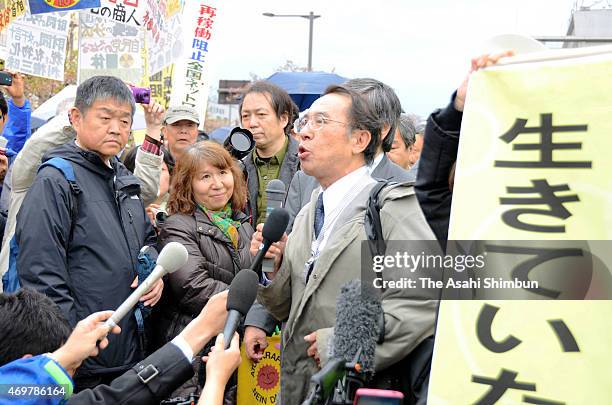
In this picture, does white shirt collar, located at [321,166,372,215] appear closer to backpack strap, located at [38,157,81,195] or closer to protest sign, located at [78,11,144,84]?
backpack strap, located at [38,157,81,195]

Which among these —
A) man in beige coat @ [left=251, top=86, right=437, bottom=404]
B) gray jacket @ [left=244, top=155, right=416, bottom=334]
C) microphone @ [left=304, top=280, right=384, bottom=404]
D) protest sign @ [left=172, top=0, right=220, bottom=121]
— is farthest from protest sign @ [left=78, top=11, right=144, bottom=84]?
microphone @ [left=304, top=280, right=384, bottom=404]

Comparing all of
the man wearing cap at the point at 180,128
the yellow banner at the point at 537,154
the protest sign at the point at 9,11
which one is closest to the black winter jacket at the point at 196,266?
the man wearing cap at the point at 180,128

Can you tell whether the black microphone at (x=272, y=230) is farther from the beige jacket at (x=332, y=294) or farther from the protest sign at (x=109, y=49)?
the protest sign at (x=109, y=49)

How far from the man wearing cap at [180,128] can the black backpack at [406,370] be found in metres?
3.34

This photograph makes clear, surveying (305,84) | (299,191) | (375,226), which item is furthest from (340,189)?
(305,84)

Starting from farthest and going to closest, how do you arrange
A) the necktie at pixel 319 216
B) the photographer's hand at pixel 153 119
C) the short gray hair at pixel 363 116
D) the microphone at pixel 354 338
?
the photographer's hand at pixel 153 119, the short gray hair at pixel 363 116, the necktie at pixel 319 216, the microphone at pixel 354 338

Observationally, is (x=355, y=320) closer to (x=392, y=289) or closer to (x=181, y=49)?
(x=392, y=289)

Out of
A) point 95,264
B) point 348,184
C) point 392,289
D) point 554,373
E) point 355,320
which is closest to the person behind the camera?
point 554,373

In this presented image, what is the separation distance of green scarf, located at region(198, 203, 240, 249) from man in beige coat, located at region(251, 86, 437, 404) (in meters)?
1.15

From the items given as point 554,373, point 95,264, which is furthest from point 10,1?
point 554,373

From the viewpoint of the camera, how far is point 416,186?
2426 mm

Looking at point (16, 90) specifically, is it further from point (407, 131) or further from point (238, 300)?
point (238, 300)

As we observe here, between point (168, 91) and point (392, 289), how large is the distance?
567 centimetres

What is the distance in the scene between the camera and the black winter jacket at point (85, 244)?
11.9ft
